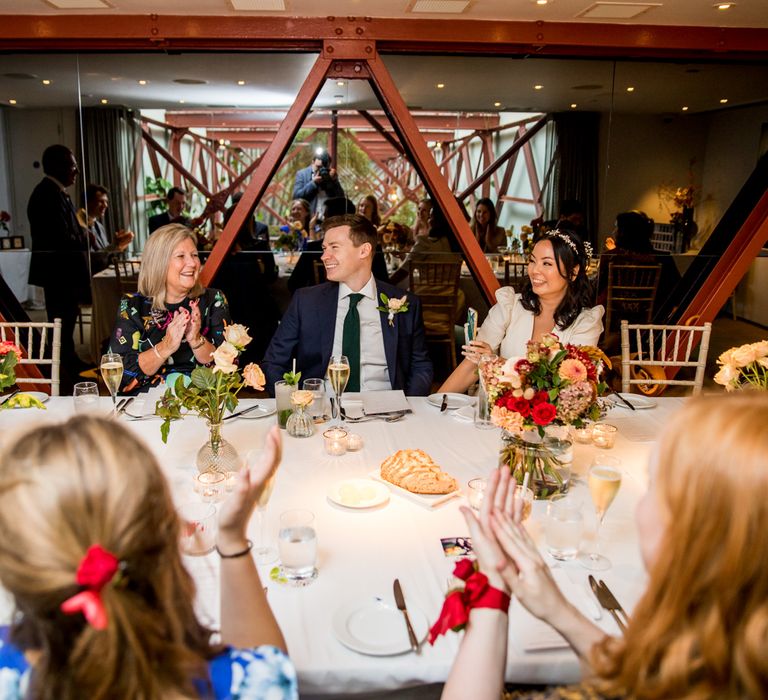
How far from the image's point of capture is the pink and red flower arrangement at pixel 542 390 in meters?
1.71

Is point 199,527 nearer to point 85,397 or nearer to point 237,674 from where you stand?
point 237,674

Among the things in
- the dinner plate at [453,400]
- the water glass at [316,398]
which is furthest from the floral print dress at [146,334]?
the dinner plate at [453,400]

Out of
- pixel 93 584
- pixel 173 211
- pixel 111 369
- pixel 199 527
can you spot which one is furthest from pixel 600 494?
pixel 173 211

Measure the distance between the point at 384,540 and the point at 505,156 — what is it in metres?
3.74

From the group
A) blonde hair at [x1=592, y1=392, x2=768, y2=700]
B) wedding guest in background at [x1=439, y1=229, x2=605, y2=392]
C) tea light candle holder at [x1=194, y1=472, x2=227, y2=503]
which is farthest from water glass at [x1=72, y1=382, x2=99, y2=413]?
blonde hair at [x1=592, y1=392, x2=768, y2=700]

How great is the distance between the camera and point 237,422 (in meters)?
2.38

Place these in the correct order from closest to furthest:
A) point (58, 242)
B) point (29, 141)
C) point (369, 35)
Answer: point (369, 35), point (29, 141), point (58, 242)

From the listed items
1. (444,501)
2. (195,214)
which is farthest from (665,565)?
(195,214)

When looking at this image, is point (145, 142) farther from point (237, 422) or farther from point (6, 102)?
point (237, 422)

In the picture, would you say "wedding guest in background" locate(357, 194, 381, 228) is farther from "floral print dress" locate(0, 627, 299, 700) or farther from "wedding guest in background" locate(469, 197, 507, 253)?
"floral print dress" locate(0, 627, 299, 700)

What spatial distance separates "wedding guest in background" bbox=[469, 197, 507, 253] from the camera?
4762 millimetres

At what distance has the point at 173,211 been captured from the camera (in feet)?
15.4

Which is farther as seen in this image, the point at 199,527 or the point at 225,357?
the point at 225,357

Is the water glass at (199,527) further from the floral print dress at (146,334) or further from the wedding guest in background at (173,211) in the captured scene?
the wedding guest in background at (173,211)
